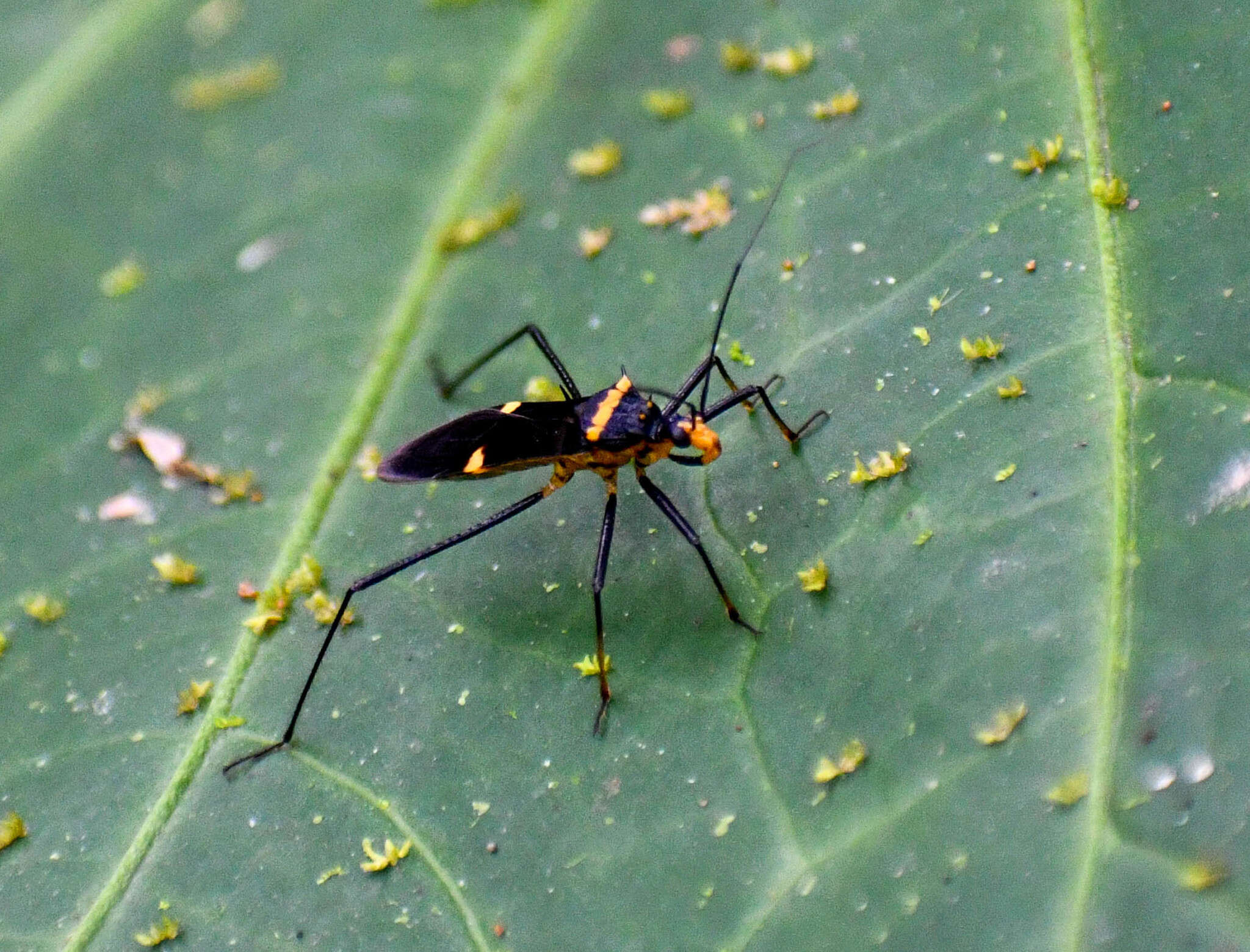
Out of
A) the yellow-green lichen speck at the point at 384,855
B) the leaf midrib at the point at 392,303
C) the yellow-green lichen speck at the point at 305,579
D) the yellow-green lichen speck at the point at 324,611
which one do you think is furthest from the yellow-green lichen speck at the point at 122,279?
the yellow-green lichen speck at the point at 384,855

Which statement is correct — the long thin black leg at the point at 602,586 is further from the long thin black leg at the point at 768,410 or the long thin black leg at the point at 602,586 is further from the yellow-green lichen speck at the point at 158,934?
the yellow-green lichen speck at the point at 158,934

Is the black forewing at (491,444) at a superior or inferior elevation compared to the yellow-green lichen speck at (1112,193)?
inferior

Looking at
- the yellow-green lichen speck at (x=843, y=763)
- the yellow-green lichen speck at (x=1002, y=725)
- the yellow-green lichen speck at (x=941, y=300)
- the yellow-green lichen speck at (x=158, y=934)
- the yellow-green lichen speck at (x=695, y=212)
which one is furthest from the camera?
the yellow-green lichen speck at (x=695, y=212)

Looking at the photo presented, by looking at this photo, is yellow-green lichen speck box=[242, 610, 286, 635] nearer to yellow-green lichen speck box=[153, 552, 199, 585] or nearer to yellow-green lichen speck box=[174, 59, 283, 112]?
yellow-green lichen speck box=[153, 552, 199, 585]

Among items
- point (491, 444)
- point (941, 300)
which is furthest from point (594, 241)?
point (941, 300)

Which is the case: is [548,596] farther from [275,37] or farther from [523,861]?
[275,37]

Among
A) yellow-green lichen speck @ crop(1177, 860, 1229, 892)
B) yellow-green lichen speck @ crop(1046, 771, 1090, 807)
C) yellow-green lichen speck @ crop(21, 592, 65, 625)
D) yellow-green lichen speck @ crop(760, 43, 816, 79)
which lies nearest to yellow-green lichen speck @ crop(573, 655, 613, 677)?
yellow-green lichen speck @ crop(1046, 771, 1090, 807)
